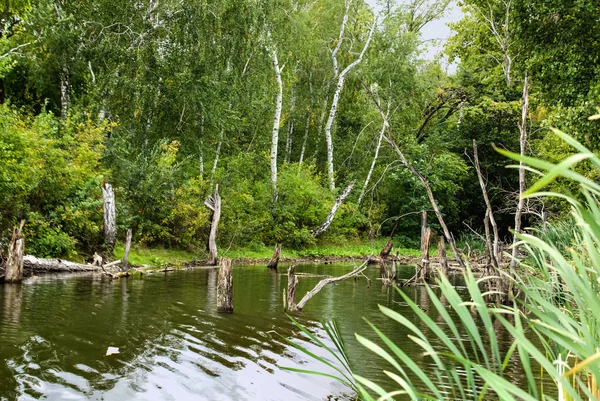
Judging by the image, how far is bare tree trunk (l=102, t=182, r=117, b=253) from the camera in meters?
15.7

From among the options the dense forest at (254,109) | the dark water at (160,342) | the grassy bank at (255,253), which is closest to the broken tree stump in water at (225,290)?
the dark water at (160,342)

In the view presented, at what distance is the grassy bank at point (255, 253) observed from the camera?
17250mm

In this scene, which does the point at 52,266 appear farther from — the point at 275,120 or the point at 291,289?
the point at 275,120

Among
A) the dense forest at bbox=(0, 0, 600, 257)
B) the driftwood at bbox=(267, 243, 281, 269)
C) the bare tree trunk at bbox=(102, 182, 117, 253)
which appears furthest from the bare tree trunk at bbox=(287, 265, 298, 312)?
the driftwood at bbox=(267, 243, 281, 269)

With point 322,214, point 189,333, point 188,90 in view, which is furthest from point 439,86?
point 189,333

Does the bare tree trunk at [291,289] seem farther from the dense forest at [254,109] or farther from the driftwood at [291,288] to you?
the dense forest at [254,109]

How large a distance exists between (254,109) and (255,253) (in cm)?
711

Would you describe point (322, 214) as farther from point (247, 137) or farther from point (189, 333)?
point (189, 333)

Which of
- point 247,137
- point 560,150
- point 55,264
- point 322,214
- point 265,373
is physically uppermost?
point 247,137

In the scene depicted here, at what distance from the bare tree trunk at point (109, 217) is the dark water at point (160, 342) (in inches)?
149

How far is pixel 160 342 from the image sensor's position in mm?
6941

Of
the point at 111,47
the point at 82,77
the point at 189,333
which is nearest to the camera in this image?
the point at 189,333

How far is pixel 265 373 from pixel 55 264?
31.2ft

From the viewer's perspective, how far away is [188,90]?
789 inches
